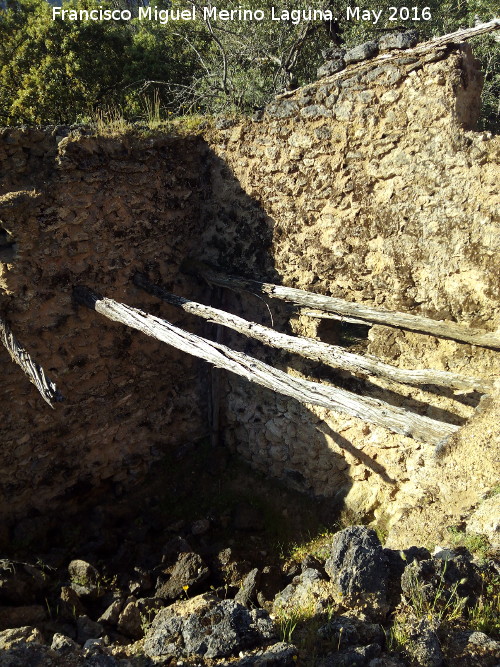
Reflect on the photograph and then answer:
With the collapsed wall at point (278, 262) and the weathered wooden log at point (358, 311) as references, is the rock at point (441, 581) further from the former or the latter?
the weathered wooden log at point (358, 311)

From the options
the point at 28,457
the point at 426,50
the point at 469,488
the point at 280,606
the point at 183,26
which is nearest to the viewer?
the point at 280,606

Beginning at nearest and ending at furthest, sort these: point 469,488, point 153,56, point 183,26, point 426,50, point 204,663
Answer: point 204,663 < point 469,488 < point 426,50 < point 153,56 < point 183,26

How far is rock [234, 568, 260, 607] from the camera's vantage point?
475 cm

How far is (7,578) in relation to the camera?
493cm

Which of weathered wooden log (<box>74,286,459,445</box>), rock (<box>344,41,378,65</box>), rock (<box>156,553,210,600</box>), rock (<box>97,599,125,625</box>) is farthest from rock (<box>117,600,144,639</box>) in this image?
rock (<box>344,41,378,65</box>)

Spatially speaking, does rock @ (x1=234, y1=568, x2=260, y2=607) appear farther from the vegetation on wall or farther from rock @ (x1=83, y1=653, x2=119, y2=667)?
the vegetation on wall

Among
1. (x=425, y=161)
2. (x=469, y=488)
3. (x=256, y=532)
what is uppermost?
(x=425, y=161)

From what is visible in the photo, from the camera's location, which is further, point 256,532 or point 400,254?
point 256,532

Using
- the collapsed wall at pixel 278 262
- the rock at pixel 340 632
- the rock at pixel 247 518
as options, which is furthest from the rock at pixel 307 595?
the rock at pixel 247 518

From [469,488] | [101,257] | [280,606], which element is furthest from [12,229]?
[469,488]

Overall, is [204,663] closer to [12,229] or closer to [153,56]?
[12,229]

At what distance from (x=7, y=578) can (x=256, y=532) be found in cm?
252

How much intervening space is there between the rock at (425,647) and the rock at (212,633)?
0.79 metres

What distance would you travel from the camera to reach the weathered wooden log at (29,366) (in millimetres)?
4453
